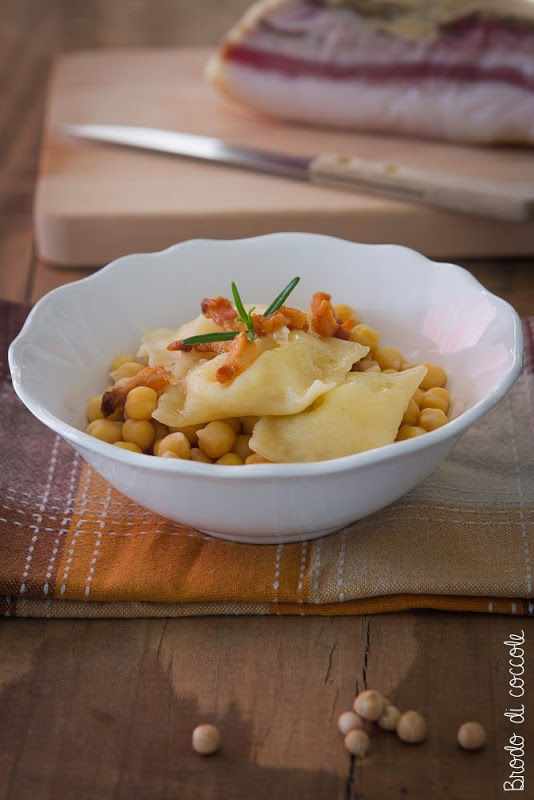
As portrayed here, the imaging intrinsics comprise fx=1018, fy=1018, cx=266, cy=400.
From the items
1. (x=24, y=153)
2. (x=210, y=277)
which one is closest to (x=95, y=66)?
(x=24, y=153)

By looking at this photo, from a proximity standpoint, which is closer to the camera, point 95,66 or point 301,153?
point 301,153

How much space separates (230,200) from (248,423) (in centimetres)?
143

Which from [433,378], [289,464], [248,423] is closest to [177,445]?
[248,423]

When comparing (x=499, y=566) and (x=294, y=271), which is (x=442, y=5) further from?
(x=499, y=566)

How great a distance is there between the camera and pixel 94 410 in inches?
90.4

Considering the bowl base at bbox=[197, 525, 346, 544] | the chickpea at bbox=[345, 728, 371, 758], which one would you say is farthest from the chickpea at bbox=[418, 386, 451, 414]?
the chickpea at bbox=[345, 728, 371, 758]

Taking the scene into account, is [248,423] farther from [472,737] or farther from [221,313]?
[472,737]

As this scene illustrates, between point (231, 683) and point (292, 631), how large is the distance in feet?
0.57

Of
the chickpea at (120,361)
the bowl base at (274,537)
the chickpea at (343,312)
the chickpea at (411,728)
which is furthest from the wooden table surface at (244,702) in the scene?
the chickpea at (343,312)

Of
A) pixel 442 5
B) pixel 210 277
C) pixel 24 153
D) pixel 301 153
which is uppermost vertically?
pixel 442 5

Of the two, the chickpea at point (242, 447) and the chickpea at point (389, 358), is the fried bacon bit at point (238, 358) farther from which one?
the chickpea at point (389, 358)

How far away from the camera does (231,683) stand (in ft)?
6.14

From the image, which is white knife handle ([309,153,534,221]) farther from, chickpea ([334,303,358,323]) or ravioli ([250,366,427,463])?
ravioli ([250,366,427,463])

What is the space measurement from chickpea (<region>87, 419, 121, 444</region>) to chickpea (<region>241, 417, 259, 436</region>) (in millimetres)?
279
